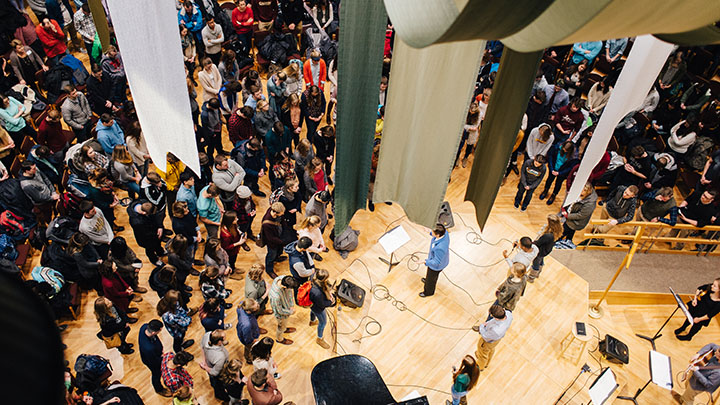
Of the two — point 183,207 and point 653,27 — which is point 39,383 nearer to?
point 653,27

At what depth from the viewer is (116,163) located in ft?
24.2

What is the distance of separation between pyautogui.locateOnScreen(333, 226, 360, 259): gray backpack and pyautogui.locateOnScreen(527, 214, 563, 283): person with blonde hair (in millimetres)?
2650

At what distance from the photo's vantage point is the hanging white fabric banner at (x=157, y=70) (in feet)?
8.33

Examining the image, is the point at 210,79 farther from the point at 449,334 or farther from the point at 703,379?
the point at 703,379

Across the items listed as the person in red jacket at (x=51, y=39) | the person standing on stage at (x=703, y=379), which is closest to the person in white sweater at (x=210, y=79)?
the person in red jacket at (x=51, y=39)

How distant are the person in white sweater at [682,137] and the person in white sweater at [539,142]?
222cm

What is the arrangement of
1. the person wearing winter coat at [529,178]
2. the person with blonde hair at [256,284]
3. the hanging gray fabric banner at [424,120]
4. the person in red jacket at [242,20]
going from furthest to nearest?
1. the person in red jacket at [242,20]
2. the person wearing winter coat at [529,178]
3. the person with blonde hair at [256,284]
4. the hanging gray fabric banner at [424,120]

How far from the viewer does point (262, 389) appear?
18.0 ft

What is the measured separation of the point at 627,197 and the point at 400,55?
631cm

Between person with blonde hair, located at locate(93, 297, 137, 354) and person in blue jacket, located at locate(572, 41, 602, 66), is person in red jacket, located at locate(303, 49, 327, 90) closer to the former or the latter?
person with blonde hair, located at locate(93, 297, 137, 354)

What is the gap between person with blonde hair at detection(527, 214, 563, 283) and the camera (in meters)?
7.26

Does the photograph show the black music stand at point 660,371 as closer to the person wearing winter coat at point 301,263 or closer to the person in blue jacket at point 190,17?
the person wearing winter coat at point 301,263

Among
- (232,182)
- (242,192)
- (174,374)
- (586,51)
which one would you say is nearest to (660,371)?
(174,374)

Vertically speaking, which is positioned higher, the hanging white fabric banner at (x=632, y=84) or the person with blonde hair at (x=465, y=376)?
the hanging white fabric banner at (x=632, y=84)
